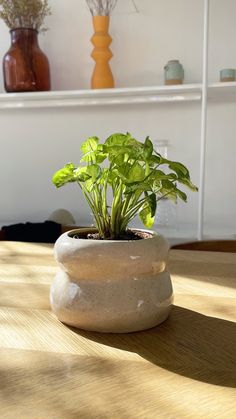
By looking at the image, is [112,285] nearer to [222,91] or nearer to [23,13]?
[222,91]

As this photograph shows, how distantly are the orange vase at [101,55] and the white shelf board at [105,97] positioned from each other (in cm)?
6

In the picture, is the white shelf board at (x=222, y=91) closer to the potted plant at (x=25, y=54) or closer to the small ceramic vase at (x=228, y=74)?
the small ceramic vase at (x=228, y=74)

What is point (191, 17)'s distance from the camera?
2180mm

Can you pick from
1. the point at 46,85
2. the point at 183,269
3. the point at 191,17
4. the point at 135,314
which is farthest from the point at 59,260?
the point at 191,17

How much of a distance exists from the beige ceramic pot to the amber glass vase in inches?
70.6

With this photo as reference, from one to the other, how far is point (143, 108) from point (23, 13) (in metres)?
0.82

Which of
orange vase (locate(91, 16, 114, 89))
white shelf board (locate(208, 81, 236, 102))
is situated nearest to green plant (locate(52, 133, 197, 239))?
white shelf board (locate(208, 81, 236, 102))

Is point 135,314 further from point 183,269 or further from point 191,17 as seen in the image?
point 191,17

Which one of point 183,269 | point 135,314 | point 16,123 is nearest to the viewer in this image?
point 135,314

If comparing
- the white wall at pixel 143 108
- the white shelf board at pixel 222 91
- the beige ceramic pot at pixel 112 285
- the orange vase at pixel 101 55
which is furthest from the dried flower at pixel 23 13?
the beige ceramic pot at pixel 112 285

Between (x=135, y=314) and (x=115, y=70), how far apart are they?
1.97m

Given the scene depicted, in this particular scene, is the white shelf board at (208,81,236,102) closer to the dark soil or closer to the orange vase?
the orange vase

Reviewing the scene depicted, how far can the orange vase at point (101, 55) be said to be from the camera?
212 cm

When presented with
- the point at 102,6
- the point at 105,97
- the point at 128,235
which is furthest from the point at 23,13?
the point at 128,235
